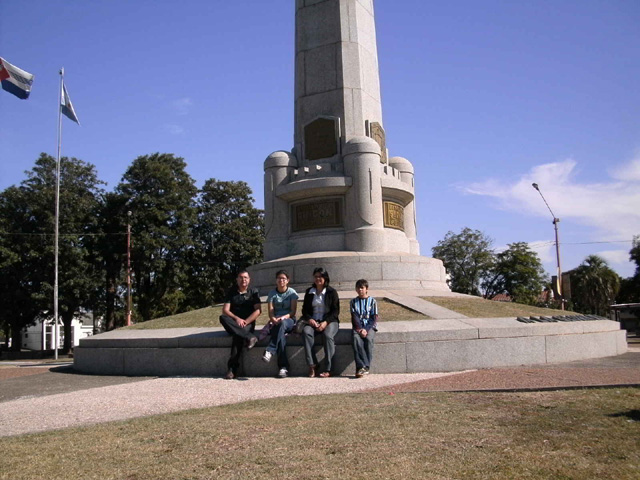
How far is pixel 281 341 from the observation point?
31.7 feet

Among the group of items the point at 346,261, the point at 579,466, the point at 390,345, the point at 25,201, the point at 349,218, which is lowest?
the point at 579,466

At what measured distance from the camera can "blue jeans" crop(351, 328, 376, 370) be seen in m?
9.38

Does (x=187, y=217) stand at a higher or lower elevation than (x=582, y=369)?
higher

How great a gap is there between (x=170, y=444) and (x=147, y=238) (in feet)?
97.7

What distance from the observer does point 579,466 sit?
4.09 meters

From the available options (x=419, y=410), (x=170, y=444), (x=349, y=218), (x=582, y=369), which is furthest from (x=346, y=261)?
(x=170, y=444)

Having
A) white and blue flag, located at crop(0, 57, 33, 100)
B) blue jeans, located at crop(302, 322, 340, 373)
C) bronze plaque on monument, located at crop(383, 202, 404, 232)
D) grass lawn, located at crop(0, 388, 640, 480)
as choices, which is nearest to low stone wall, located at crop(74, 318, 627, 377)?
blue jeans, located at crop(302, 322, 340, 373)

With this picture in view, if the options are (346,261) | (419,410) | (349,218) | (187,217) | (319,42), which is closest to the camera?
(419,410)

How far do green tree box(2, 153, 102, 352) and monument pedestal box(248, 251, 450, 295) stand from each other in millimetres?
20503

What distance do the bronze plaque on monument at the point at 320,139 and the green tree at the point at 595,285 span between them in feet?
149

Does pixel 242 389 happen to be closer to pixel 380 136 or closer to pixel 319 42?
pixel 380 136

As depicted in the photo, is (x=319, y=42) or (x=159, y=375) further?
(x=319, y=42)

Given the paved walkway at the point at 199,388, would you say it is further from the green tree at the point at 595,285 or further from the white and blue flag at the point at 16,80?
the green tree at the point at 595,285

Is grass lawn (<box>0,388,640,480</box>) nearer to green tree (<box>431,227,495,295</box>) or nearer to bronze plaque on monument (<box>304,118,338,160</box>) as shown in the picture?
bronze plaque on monument (<box>304,118,338,160</box>)
